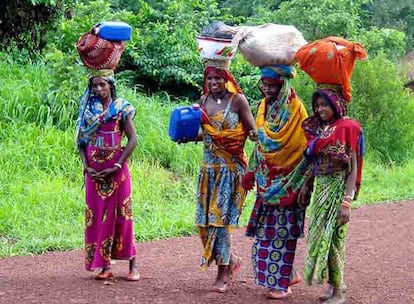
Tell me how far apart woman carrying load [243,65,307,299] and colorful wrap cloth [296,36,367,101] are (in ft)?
0.89

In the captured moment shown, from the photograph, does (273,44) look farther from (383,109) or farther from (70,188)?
(383,109)

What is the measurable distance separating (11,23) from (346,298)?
8.29 m

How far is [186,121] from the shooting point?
509 cm

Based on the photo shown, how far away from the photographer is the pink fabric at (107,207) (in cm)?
529

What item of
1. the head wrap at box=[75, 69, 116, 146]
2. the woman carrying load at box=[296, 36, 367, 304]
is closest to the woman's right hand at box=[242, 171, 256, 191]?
the woman carrying load at box=[296, 36, 367, 304]

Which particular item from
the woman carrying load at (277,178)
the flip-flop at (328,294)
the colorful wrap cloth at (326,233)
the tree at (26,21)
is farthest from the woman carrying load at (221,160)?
the tree at (26,21)

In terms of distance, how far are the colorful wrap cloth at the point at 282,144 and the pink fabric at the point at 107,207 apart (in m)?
1.03

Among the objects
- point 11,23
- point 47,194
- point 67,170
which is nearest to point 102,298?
point 47,194

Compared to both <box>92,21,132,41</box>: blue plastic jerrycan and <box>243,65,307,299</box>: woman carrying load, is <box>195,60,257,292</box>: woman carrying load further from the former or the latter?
<box>92,21,132,41</box>: blue plastic jerrycan

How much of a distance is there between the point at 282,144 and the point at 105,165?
126cm

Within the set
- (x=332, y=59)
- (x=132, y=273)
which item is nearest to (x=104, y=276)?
(x=132, y=273)

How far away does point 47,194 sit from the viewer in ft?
26.6

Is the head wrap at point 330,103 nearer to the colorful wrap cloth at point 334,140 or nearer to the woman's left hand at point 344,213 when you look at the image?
the colorful wrap cloth at point 334,140

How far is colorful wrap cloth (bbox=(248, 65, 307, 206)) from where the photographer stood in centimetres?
494
